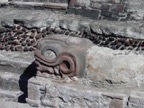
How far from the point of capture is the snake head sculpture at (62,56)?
375cm

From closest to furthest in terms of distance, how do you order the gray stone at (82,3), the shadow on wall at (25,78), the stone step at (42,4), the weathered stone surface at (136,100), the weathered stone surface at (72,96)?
the weathered stone surface at (136,100) < the weathered stone surface at (72,96) < the shadow on wall at (25,78) < the gray stone at (82,3) < the stone step at (42,4)

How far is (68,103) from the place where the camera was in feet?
12.3

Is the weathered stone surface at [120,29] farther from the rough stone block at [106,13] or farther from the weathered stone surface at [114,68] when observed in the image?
the weathered stone surface at [114,68]

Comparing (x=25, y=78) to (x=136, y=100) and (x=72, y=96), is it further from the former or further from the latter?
(x=136, y=100)

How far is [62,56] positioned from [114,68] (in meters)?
0.53

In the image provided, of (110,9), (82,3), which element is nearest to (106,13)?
(110,9)

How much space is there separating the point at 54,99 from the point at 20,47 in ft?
5.41

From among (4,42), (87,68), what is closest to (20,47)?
(4,42)

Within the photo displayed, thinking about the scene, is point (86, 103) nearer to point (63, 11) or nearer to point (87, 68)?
point (87, 68)

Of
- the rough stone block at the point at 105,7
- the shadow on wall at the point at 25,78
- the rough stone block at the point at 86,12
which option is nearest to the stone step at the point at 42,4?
the rough stone block at the point at 86,12

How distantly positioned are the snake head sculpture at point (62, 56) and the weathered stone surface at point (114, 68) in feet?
0.32

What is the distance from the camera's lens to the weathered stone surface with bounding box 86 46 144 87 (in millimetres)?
3654

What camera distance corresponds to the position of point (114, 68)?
3701mm

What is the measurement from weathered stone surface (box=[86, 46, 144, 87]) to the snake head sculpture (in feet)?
0.32
